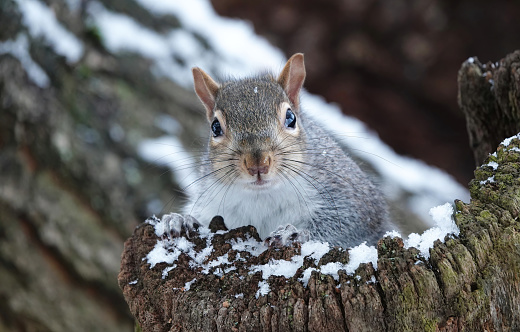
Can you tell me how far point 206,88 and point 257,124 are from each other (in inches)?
16.3

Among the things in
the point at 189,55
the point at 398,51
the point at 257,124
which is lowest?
the point at 257,124

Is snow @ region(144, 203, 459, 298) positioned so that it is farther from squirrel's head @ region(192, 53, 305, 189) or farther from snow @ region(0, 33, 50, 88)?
snow @ region(0, 33, 50, 88)

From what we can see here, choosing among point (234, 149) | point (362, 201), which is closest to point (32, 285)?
point (234, 149)

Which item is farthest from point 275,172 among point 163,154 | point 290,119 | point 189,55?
point 189,55

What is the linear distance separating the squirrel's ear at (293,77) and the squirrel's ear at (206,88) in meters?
0.29

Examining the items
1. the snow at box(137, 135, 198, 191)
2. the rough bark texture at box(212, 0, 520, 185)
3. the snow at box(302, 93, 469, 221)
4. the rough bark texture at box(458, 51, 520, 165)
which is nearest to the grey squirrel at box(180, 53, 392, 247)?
the rough bark texture at box(458, 51, 520, 165)

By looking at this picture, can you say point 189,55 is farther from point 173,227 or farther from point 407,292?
point 407,292

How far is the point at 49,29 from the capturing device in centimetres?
330

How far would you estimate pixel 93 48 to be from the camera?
11.3ft

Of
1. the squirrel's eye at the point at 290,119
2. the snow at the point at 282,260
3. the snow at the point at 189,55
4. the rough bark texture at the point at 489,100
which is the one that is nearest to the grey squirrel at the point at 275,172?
the squirrel's eye at the point at 290,119

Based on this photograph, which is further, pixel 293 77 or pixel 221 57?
pixel 221 57

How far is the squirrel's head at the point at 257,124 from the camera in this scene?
6.16 feet

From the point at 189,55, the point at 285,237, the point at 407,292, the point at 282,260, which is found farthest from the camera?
the point at 189,55

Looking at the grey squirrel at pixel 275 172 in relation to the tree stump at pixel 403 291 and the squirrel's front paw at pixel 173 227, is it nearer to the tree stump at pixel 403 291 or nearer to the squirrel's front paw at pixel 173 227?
the squirrel's front paw at pixel 173 227
